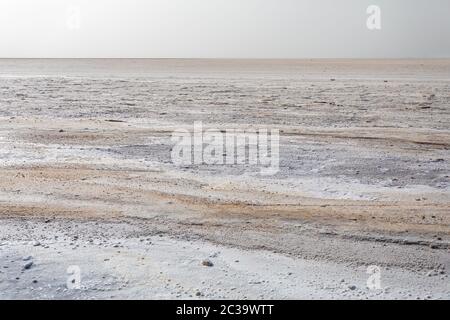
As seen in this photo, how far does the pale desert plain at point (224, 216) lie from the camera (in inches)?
157

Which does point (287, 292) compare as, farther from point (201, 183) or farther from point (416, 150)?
point (416, 150)

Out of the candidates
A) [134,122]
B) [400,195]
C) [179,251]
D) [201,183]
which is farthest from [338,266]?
[134,122]

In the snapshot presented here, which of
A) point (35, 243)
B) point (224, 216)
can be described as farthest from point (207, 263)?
point (35, 243)

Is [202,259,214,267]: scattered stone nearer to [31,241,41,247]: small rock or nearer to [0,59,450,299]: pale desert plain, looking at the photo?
[0,59,450,299]: pale desert plain

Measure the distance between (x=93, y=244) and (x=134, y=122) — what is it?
276 inches

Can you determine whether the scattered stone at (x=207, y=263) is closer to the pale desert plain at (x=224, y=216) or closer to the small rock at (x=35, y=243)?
the pale desert plain at (x=224, y=216)

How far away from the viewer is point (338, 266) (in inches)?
168

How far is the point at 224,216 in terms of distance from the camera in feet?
17.8

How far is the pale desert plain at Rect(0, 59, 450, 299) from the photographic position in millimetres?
3979

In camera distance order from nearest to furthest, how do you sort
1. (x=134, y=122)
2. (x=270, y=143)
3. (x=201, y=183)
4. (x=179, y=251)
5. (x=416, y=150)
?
(x=179, y=251) < (x=201, y=183) < (x=416, y=150) < (x=270, y=143) < (x=134, y=122)

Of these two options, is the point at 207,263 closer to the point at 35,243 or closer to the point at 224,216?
the point at 224,216

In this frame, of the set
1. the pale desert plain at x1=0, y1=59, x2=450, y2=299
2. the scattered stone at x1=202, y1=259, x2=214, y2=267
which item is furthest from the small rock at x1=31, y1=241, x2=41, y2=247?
the scattered stone at x1=202, y1=259, x2=214, y2=267

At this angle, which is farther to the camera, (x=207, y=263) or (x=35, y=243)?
(x=35, y=243)

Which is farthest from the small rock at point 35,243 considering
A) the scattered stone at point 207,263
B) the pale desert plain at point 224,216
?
the scattered stone at point 207,263
